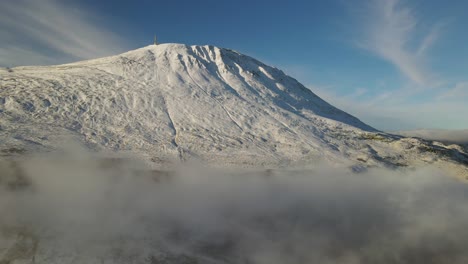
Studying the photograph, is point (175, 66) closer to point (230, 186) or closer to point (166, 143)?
point (166, 143)

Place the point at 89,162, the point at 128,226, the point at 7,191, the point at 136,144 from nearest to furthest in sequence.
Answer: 1. the point at 128,226
2. the point at 7,191
3. the point at 89,162
4. the point at 136,144

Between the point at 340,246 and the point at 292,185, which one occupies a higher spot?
the point at 292,185

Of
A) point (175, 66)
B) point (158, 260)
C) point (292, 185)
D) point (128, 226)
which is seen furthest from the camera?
point (175, 66)

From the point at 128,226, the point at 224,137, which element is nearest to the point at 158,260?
the point at 128,226

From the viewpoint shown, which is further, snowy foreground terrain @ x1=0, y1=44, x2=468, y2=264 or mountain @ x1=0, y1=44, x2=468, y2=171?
mountain @ x1=0, y1=44, x2=468, y2=171

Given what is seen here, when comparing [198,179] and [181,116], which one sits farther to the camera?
[181,116]

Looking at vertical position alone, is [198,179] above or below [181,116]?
below
